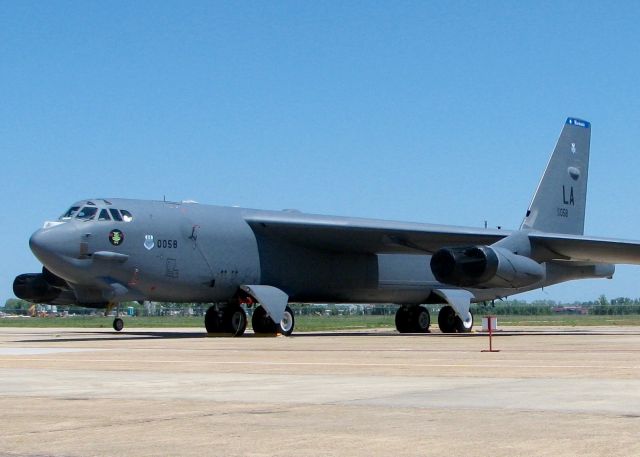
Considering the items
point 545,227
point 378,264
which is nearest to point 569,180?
point 545,227

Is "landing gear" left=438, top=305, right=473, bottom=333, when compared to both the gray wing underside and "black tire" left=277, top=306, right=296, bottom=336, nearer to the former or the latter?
the gray wing underside

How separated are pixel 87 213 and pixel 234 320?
5997 mm

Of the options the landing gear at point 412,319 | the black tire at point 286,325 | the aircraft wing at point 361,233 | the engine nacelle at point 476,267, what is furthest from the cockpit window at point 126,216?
the landing gear at point 412,319

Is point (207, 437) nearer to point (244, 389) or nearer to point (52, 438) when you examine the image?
Result: point (52, 438)

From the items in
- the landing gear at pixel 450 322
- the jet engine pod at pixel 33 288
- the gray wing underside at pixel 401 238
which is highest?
the gray wing underside at pixel 401 238

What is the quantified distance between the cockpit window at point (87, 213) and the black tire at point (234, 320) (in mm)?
5702

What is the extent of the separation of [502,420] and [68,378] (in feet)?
23.0

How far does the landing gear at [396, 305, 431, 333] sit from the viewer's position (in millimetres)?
38406

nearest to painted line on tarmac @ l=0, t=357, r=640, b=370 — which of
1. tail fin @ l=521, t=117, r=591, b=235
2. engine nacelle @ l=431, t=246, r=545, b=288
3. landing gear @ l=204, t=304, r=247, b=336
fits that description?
landing gear @ l=204, t=304, r=247, b=336

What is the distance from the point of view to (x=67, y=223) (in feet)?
90.4

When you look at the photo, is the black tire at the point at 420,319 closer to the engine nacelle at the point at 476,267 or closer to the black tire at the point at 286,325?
the engine nacelle at the point at 476,267

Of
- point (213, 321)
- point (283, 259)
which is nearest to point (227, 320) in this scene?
point (213, 321)

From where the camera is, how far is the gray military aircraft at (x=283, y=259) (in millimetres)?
28031

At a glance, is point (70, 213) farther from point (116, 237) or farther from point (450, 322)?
point (450, 322)
